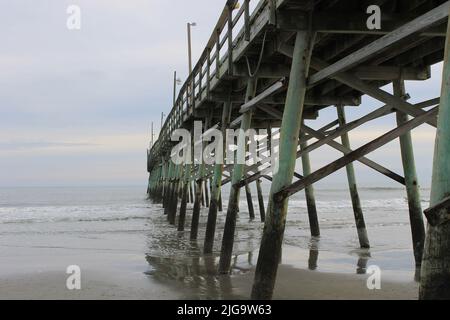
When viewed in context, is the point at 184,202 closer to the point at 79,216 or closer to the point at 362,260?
the point at 362,260

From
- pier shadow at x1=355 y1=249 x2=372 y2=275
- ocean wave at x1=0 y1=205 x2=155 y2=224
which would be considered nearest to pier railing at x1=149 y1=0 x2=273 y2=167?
pier shadow at x1=355 y1=249 x2=372 y2=275

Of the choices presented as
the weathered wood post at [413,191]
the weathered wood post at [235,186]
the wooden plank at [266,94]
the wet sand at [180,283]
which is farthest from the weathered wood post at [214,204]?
the weathered wood post at [413,191]

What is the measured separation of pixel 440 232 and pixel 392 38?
2.02 meters

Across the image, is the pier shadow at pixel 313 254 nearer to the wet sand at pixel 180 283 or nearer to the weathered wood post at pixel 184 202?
the wet sand at pixel 180 283

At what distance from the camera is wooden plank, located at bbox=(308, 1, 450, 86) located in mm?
3743

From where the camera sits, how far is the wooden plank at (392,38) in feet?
12.3

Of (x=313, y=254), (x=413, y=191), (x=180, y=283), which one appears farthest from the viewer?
(x=313, y=254)

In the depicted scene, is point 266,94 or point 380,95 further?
point 266,94

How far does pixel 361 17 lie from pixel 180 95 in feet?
34.1

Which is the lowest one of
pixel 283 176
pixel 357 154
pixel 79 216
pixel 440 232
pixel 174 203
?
pixel 79 216

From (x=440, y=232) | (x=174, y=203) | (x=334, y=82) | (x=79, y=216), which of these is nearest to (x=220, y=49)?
(x=334, y=82)

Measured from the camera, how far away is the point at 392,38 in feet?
14.0
